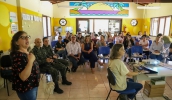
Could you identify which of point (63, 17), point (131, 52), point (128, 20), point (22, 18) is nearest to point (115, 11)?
point (128, 20)

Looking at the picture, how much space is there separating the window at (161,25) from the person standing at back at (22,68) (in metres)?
7.49

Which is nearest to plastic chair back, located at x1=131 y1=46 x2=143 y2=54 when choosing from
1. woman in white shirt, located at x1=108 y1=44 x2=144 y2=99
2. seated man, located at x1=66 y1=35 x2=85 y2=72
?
seated man, located at x1=66 y1=35 x2=85 y2=72

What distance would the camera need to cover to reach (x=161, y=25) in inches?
301

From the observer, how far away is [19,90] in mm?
1376

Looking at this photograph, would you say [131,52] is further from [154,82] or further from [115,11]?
[115,11]

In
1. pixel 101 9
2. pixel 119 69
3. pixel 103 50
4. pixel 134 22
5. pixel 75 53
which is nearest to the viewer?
pixel 119 69

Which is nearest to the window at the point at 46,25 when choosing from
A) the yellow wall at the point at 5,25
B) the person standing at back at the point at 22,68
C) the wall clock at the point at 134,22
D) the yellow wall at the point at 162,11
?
the yellow wall at the point at 5,25

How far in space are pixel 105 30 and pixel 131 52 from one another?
5.08m

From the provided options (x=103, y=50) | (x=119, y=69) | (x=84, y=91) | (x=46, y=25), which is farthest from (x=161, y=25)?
(x=119, y=69)

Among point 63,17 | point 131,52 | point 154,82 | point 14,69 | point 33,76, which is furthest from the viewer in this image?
point 63,17

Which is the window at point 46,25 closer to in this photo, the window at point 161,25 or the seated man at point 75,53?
the seated man at point 75,53

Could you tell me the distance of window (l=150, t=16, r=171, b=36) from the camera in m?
7.02

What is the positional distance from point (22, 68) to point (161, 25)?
27.4 feet

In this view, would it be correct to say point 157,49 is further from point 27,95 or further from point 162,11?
point 27,95
